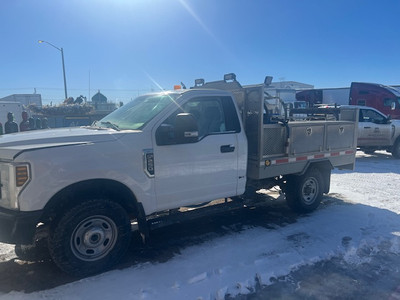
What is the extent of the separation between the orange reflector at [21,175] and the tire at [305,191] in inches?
170

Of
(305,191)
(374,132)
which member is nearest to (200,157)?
(305,191)

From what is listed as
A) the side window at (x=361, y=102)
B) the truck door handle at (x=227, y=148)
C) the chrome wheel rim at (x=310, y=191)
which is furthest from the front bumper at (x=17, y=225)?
the side window at (x=361, y=102)

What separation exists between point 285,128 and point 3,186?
4053 millimetres

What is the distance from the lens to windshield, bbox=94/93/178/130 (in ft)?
13.4

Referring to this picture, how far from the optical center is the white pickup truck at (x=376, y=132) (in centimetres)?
1220

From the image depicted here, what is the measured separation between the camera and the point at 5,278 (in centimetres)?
353

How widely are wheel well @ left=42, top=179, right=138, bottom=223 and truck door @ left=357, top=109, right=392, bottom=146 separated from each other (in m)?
11.0

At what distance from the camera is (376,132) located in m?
12.2

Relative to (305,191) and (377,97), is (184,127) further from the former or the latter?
(377,97)

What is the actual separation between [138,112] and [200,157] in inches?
42.2

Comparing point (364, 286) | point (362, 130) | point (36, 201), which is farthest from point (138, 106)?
point (362, 130)

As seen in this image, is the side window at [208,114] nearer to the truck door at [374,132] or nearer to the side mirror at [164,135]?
the side mirror at [164,135]

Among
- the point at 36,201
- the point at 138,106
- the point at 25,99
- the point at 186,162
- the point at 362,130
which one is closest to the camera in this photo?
the point at 36,201

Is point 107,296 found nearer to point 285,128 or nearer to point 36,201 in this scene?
point 36,201
